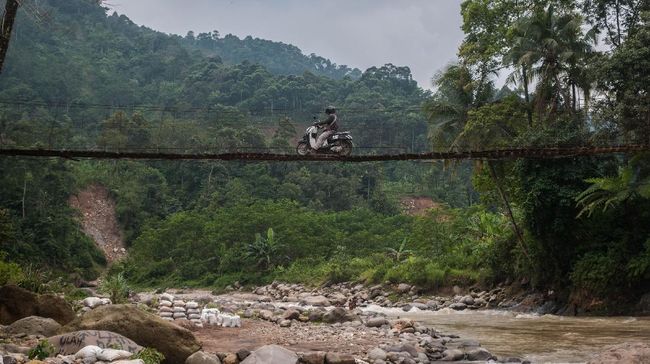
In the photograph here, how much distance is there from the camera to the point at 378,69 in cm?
6575

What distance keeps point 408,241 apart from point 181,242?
12.8 metres

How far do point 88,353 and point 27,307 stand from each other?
11.3 feet

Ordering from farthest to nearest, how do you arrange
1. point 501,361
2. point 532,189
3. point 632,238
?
point 532,189 → point 632,238 → point 501,361

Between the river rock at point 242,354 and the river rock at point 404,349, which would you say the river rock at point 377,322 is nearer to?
the river rock at point 404,349

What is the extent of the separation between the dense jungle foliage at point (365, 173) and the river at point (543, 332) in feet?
6.81

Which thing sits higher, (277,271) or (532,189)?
(532,189)

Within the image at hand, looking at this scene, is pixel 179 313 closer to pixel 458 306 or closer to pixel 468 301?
pixel 458 306

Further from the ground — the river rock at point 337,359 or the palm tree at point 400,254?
the river rock at point 337,359

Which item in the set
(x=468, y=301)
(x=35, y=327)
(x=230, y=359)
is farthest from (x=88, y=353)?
(x=468, y=301)

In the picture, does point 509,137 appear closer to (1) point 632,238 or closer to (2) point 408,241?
(1) point 632,238

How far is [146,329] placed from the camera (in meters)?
7.05

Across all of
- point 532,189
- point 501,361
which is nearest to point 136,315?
point 501,361

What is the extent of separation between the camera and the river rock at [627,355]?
5.65 m

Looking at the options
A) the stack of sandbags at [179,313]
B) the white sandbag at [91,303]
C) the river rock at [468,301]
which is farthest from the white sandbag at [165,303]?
the river rock at [468,301]
